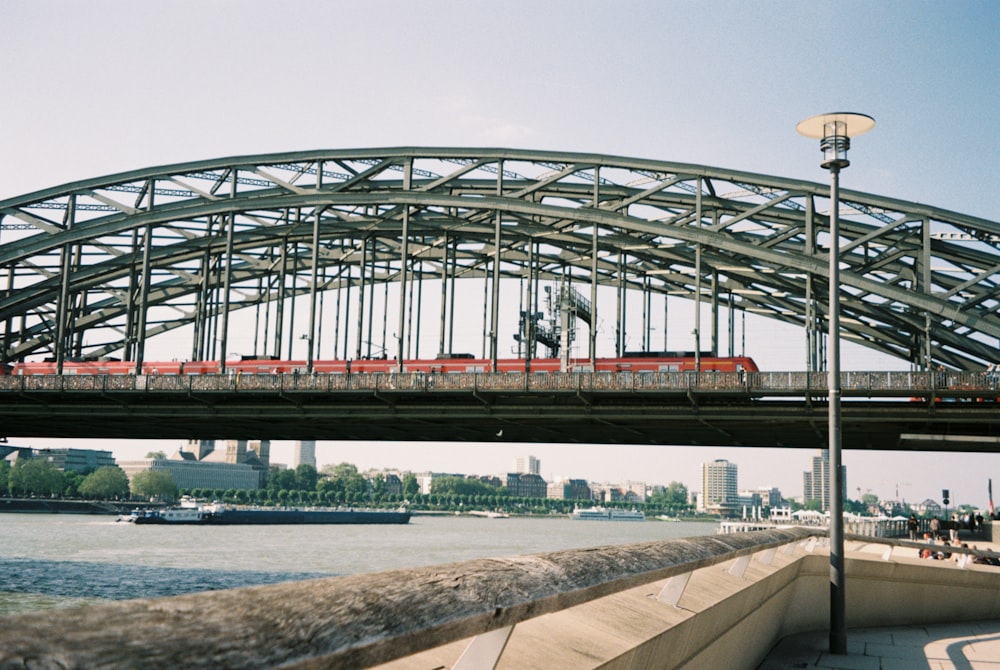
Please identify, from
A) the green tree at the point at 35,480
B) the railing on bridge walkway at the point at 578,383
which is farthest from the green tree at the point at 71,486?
the railing on bridge walkway at the point at 578,383

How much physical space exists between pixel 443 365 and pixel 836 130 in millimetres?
33564

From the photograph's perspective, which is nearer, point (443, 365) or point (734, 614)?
point (734, 614)

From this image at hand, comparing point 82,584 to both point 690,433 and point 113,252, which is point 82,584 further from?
point 113,252

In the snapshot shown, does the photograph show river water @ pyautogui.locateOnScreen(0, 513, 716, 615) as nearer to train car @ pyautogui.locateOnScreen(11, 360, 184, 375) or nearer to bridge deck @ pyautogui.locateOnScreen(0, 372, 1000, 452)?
bridge deck @ pyautogui.locateOnScreen(0, 372, 1000, 452)

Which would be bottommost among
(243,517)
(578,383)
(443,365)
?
(243,517)

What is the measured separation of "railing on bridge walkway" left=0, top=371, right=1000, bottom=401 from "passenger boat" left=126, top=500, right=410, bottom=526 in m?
66.1

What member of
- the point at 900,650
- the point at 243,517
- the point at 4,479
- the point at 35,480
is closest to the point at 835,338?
the point at 900,650

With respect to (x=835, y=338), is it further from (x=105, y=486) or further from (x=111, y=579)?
(x=105, y=486)

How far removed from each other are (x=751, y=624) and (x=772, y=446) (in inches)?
1640

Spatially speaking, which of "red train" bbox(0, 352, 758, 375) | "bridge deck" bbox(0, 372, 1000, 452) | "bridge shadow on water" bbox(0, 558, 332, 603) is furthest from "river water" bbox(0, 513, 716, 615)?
"red train" bbox(0, 352, 758, 375)

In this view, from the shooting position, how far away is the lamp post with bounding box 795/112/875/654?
10656 millimetres

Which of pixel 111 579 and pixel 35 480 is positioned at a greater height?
pixel 35 480

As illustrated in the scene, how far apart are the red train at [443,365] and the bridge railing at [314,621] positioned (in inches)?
1579

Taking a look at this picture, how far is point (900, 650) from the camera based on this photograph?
10656mm
